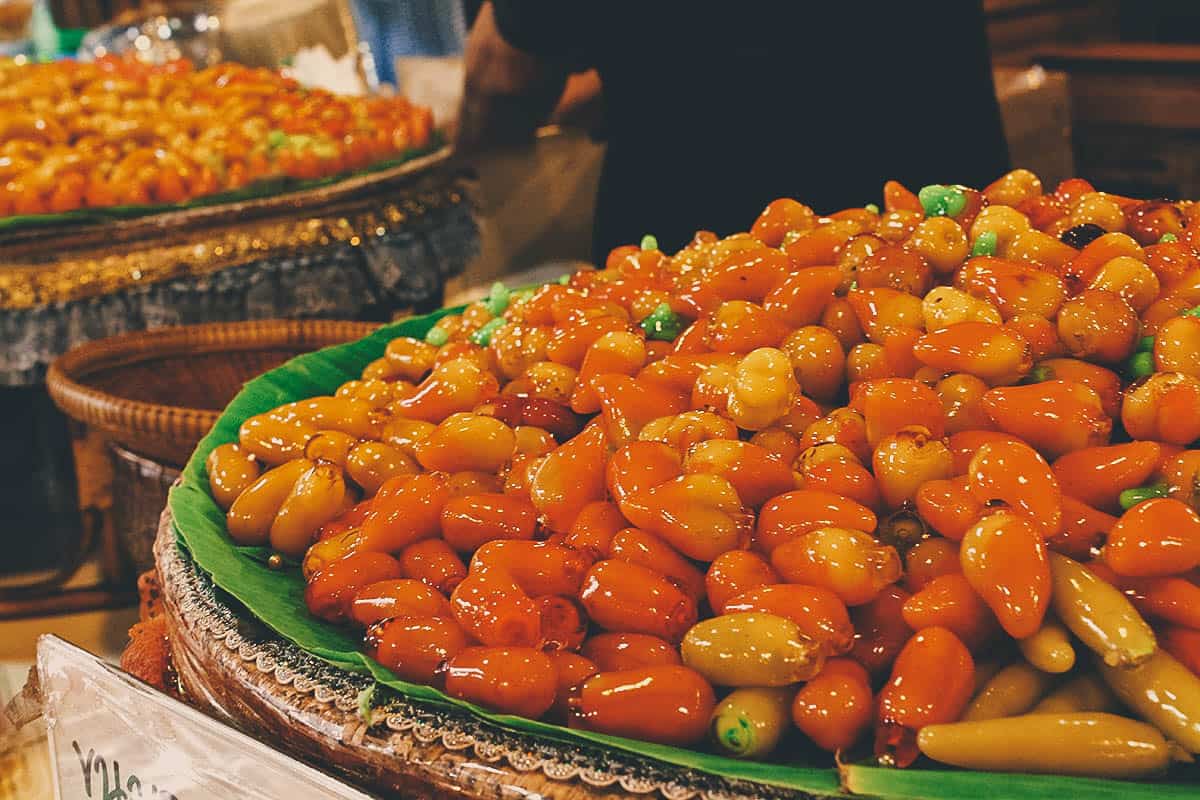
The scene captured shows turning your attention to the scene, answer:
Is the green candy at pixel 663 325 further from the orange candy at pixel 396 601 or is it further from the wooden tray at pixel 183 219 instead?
the wooden tray at pixel 183 219

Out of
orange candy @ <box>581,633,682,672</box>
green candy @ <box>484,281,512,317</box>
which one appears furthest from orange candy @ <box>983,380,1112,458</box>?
green candy @ <box>484,281,512,317</box>

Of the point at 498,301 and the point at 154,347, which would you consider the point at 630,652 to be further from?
the point at 154,347

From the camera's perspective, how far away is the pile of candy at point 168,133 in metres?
2.93

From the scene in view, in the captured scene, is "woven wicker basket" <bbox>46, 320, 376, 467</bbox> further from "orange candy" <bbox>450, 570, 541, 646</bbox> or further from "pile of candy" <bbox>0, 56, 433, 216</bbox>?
Answer: "orange candy" <bbox>450, 570, 541, 646</bbox>

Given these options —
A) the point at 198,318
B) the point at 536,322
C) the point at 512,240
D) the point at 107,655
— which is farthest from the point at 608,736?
the point at 512,240

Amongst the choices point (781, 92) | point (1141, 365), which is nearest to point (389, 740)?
point (1141, 365)

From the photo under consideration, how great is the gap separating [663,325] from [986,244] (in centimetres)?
33

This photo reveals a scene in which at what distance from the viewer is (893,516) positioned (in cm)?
88

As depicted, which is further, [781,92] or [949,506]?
[781,92]

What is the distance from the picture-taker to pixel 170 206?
2.90m

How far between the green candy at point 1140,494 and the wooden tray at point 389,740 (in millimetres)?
351

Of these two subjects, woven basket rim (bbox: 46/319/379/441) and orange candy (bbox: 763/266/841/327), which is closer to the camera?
orange candy (bbox: 763/266/841/327)

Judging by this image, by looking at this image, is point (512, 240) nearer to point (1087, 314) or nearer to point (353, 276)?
point (353, 276)

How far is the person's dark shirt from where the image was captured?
1.98m
